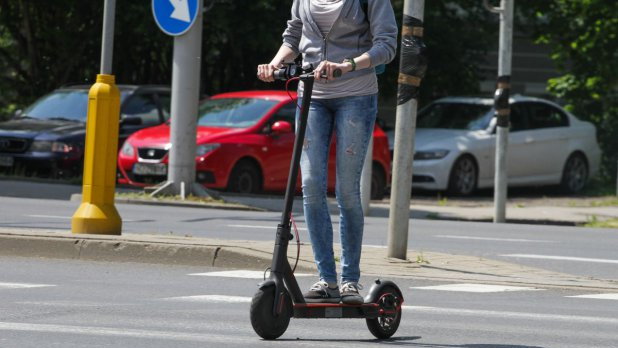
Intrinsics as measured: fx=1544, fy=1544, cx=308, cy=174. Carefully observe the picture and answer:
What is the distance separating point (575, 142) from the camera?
25141mm

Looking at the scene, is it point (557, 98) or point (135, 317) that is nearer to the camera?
point (135, 317)

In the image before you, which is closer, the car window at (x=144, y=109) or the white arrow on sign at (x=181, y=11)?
the white arrow on sign at (x=181, y=11)

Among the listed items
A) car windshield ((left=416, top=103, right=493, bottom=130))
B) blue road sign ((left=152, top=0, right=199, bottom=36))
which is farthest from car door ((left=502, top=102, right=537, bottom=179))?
blue road sign ((left=152, top=0, right=199, bottom=36))

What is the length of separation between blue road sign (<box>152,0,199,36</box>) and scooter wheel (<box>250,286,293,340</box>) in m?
9.84

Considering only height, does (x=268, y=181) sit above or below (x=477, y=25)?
A: below

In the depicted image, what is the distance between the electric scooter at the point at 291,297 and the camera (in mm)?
6867

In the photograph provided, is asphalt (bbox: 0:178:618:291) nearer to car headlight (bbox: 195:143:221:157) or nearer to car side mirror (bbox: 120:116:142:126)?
car headlight (bbox: 195:143:221:157)

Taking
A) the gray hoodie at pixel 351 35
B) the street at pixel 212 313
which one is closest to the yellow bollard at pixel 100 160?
the street at pixel 212 313

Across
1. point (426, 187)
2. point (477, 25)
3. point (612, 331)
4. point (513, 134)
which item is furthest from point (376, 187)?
point (612, 331)

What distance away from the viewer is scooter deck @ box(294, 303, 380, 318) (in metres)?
7.00

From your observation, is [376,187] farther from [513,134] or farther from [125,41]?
[125,41]

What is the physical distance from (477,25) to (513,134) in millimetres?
5582

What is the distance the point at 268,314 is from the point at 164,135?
1385 cm

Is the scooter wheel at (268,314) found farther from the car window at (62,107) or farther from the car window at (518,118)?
the car window at (518,118)
